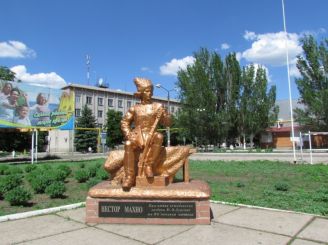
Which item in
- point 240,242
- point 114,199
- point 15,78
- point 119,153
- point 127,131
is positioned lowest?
point 240,242

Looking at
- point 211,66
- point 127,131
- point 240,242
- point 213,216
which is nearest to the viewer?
point 240,242

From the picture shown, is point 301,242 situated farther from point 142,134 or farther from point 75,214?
point 75,214

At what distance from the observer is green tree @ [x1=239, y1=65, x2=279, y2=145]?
4072cm

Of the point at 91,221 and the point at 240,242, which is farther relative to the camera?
the point at 91,221

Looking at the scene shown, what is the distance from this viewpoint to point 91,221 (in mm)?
5602

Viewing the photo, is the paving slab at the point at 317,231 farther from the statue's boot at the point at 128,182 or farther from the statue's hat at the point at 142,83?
the statue's hat at the point at 142,83

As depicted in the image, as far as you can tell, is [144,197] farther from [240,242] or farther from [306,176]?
[306,176]

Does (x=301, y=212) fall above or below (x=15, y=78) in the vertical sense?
below

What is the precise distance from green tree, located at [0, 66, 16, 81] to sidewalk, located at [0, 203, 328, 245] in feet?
125

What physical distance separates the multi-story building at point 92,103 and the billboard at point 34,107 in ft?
103

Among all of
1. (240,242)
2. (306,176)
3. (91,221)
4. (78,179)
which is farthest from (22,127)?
(240,242)

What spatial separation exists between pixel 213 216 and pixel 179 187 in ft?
2.67

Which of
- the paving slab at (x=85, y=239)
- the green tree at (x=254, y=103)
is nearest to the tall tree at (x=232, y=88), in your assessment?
the green tree at (x=254, y=103)

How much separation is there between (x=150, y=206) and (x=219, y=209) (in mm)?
1678
